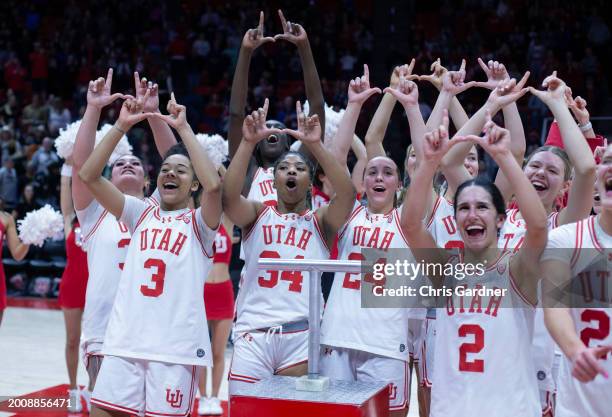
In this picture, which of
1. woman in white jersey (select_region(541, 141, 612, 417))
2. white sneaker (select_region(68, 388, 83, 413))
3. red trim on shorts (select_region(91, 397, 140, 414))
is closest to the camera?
woman in white jersey (select_region(541, 141, 612, 417))

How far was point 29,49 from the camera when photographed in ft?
52.4

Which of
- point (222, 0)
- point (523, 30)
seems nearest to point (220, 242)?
point (523, 30)

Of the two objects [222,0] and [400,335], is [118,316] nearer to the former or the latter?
[400,335]

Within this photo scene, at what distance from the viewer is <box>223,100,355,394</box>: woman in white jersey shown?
3.78 m

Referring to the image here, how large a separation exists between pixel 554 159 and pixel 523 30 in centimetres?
981

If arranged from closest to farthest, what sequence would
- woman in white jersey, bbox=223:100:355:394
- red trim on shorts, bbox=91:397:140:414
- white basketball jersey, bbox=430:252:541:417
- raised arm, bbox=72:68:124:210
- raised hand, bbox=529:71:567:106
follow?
white basketball jersey, bbox=430:252:541:417
raised hand, bbox=529:71:567:106
red trim on shorts, bbox=91:397:140:414
woman in white jersey, bbox=223:100:355:394
raised arm, bbox=72:68:124:210

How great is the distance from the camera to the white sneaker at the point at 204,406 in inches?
226

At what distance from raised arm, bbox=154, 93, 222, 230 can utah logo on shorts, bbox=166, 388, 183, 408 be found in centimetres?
74

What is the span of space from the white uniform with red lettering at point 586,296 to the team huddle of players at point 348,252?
0.03 m

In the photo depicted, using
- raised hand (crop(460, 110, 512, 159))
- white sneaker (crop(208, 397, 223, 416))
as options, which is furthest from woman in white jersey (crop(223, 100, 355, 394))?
white sneaker (crop(208, 397, 223, 416))

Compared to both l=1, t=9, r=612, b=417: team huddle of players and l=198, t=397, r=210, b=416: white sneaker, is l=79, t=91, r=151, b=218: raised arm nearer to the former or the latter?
l=1, t=9, r=612, b=417: team huddle of players

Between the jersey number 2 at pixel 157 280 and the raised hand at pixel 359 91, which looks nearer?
the jersey number 2 at pixel 157 280

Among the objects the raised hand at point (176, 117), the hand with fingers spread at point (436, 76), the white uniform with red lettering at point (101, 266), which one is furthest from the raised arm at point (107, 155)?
the hand with fingers spread at point (436, 76)

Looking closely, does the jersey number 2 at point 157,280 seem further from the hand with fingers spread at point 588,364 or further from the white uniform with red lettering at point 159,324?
the hand with fingers spread at point 588,364
